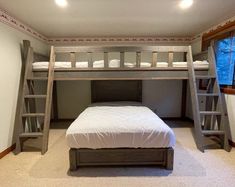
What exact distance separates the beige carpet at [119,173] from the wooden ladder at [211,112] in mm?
239

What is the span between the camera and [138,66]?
286cm

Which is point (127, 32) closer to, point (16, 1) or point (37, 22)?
point (37, 22)

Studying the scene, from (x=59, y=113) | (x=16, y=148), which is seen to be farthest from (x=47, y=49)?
(x=16, y=148)

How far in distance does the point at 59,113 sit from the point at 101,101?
1171 millimetres

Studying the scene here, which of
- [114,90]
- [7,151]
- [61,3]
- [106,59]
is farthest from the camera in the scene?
[114,90]

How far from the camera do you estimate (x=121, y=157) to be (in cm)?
204

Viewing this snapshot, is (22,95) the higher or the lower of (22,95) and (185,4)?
the lower

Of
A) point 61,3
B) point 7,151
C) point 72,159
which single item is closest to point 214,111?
point 72,159

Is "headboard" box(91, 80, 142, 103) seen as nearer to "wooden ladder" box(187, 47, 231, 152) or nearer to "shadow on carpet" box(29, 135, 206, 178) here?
"wooden ladder" box(187, 47, 231, 152)

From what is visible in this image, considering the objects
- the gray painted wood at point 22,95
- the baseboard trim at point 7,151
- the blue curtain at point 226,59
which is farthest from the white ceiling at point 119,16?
the baseboard trim at point 7,151

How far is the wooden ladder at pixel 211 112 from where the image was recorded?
2.63 metres

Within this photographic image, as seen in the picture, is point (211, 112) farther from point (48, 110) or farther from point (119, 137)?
point (48, 110)

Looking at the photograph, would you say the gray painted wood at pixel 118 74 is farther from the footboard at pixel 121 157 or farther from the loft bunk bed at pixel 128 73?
the footboard at pixel 121 157

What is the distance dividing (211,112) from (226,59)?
3.46ft
